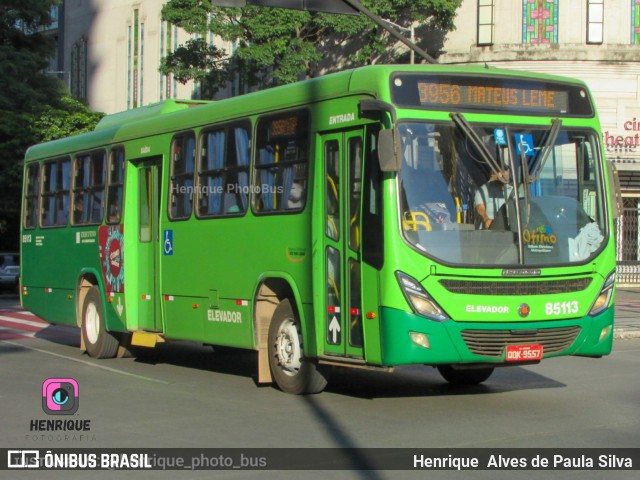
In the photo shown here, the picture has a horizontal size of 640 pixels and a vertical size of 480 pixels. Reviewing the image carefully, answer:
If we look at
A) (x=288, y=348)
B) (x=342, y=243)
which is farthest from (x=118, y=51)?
(x=342, y=243)

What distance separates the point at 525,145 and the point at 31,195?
1073cm

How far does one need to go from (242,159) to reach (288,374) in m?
2.57

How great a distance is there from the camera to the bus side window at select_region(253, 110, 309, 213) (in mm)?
11586

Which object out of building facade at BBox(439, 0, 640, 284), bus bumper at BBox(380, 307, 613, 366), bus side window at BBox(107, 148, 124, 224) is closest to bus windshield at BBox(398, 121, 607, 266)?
bus bumper at BBox(380, 307, 613, 366)

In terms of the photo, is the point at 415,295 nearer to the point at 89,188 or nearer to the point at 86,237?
the point at 86,237

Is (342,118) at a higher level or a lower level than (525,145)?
higher

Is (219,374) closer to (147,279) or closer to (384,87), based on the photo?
(147,279)

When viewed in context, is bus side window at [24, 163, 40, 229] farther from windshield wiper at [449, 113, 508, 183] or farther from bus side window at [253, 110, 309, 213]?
windshield wiper at [449, 113, 508, 183]

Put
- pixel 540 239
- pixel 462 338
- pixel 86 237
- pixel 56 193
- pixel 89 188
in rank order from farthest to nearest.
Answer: pixel 56 193, pixel 89 188, pixel 86 237, pixel 540 239, pixel 462 338

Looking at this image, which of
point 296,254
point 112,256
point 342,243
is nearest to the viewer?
point 342,243

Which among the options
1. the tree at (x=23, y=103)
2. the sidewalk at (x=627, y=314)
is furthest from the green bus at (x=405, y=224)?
the tree at (x=23, y=103)

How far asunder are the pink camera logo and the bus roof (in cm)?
365

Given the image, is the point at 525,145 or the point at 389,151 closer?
the point at 389,151

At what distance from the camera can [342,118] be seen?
35.9 feet
